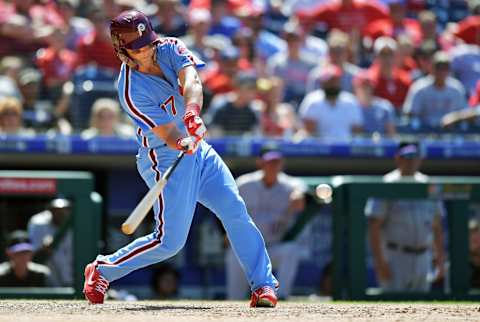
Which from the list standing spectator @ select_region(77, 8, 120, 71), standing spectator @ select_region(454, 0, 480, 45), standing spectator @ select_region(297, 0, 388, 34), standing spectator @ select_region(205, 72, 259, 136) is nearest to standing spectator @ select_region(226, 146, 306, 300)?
standing spectator @ select_region(205, 72, 259, 136)

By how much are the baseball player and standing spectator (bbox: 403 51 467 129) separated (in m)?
5.32

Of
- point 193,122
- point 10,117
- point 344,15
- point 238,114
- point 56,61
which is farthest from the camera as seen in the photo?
point 344,15

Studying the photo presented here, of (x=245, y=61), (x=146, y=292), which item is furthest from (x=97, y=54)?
(x=146, y=292)

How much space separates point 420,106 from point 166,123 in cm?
562

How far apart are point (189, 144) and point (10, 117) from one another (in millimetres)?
4518

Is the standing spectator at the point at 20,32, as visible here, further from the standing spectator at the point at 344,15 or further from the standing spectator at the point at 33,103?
the standing spectator at the point at 344,15

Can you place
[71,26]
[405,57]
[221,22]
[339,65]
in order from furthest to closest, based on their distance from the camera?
[221,22], [405,57], [71,26], [339,65]

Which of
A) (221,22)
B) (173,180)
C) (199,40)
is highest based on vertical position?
(221,22)

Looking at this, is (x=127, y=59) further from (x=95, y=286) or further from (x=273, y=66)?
(x=273, y=66)

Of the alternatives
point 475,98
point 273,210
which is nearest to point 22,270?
point 273,210

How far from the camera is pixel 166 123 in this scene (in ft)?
16.2

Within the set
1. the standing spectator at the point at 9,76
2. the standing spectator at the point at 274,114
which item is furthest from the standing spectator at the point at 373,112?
the standing spectator at the point at 9,76

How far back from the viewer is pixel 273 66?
34.9ft

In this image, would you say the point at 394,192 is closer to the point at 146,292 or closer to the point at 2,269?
the point at 146,292
